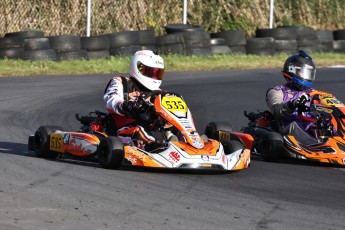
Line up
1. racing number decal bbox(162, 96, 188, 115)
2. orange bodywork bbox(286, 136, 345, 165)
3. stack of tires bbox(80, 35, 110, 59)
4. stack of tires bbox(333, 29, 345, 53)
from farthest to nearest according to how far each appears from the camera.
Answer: stack of tires bbox(333, 29, 345, 53) → stack of tires bbox(80, 35, 110, 59) → orange bodywork bbox(286, 136, 345, 165) → racing number decal bbox(162, 96, 188, 115)

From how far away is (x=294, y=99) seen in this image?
9.58m

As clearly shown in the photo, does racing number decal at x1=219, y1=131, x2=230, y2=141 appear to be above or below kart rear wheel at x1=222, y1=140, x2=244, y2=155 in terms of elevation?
below

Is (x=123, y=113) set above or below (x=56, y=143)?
above

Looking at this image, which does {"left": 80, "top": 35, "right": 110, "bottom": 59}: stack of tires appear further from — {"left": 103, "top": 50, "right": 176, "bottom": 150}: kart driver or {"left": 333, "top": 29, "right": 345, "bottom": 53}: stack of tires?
{"left": 103, "top": 50, "right": 176, "bottom": 150}: kart driver

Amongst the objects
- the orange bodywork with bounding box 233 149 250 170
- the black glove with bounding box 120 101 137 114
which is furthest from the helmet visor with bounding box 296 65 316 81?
the black glove with bounding box 120 101 137 114

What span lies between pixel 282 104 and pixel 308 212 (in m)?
3.16

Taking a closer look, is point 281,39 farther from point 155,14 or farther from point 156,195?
point 156,195

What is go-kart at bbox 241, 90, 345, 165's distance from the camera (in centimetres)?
893

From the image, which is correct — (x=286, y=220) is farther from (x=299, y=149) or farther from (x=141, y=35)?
(x=141, y=35)

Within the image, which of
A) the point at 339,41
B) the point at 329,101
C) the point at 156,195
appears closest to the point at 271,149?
the point at 329,101

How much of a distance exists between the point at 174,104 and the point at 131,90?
0.68m


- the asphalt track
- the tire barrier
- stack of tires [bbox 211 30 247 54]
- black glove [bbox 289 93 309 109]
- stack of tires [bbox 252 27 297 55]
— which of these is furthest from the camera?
stack of tires [bbox 252 27 297 55]

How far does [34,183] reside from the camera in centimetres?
721

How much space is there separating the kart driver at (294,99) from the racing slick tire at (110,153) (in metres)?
2.03
